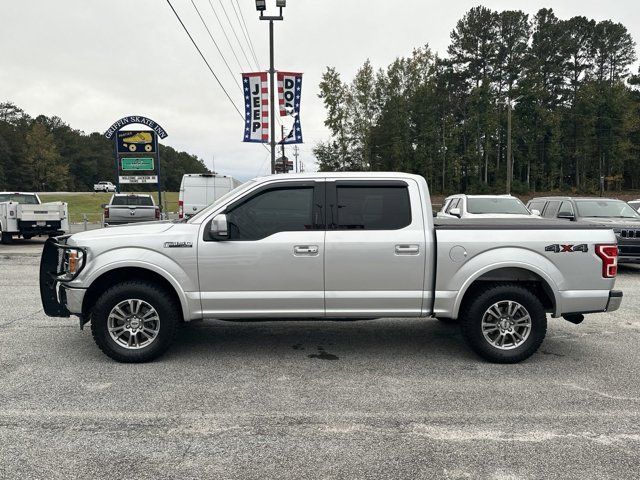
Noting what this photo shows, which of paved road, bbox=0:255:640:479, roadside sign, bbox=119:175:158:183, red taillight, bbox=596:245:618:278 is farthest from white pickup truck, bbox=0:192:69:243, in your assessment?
red taillight, bbox=596:245:618:278

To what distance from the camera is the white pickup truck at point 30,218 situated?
583 inches

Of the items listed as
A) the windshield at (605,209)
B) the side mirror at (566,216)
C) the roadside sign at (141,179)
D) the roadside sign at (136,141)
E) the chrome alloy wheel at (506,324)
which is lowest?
the chrome alloy wheel at (506,324)

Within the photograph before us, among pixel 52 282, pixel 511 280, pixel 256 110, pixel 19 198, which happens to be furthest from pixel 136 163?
pixel 511 280

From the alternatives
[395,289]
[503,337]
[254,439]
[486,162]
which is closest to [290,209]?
[395,289]

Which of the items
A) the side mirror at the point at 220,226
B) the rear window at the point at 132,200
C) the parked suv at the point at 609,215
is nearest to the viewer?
the side mirror at the point at 220,226

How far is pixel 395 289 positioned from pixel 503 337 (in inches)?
48.8

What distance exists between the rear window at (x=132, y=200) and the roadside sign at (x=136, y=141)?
494 centimetres

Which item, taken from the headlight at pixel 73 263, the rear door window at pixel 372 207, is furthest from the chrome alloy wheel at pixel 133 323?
the rear door window at pixel 372 207

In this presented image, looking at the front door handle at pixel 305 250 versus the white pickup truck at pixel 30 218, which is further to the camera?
the white pickup truck at pixel 30 218

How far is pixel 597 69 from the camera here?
6512cm

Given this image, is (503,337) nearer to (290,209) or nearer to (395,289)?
(395,289)

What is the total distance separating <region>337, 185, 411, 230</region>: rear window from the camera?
4703 millimetres

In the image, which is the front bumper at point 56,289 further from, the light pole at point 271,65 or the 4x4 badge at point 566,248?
the light pole at point 271,65

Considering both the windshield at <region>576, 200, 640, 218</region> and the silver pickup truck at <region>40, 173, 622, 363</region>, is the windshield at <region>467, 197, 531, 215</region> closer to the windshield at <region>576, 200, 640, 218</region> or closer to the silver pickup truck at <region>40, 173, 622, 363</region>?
the windshield at <region>576, 200, 640, 218</region>
